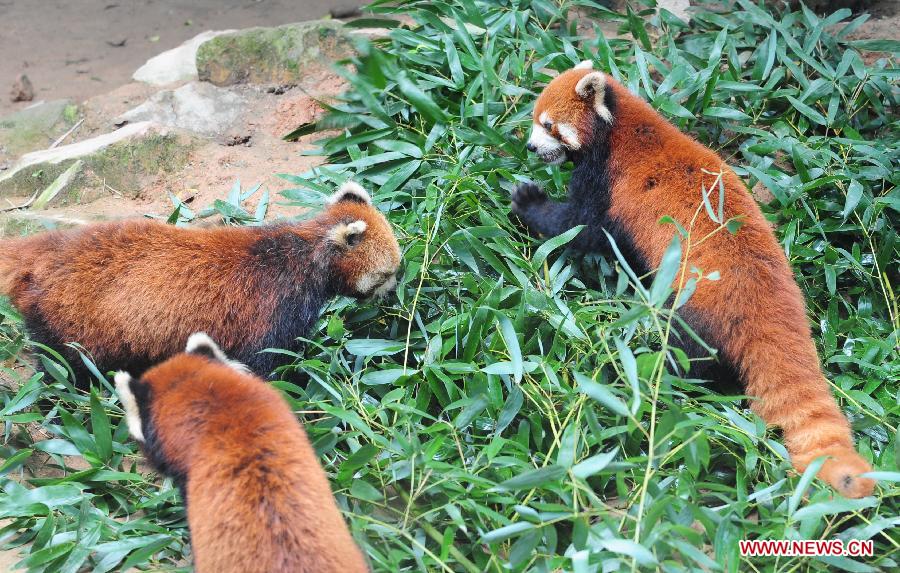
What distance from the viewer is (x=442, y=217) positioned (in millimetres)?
4199

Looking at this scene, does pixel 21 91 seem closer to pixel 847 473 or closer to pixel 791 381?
pixel 791 381

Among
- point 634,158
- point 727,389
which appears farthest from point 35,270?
point 727,389

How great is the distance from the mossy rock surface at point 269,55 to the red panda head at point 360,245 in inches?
80.1

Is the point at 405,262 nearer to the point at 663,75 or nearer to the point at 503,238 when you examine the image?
the point at 503,238

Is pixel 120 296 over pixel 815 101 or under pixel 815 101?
over

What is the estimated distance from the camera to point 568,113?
13.7ft

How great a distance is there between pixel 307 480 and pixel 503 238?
1.93m

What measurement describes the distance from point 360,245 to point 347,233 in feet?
0.34

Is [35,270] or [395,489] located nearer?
[395,489]

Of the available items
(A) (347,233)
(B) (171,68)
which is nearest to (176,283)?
(A) (347,233)

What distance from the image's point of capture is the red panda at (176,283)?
3.43m

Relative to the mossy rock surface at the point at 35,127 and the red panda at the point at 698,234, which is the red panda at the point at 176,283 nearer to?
the red panda at the point at 698,234

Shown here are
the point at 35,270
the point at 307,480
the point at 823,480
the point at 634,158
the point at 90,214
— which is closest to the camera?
the point at 307,480

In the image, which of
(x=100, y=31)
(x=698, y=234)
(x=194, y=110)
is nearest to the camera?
(x=698, y=234)
